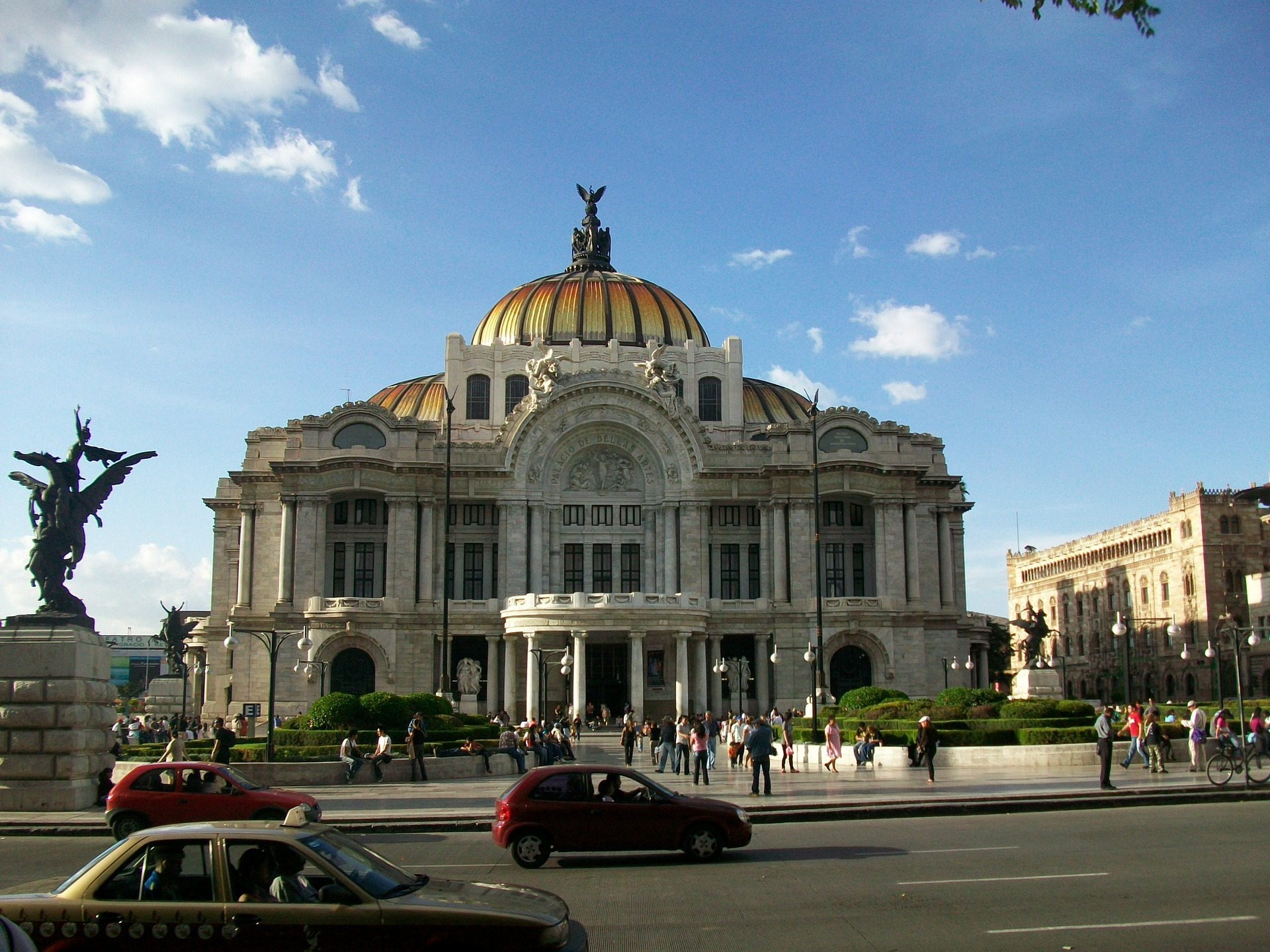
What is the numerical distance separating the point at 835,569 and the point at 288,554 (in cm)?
3224

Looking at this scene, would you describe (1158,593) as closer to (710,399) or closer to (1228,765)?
(710,399)

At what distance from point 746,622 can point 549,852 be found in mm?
52757

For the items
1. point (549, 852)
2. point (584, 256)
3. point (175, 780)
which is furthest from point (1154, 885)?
point (584, 256)

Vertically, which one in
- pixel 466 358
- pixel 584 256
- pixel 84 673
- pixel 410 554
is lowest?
pixel 84 673

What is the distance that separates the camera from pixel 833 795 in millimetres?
28828

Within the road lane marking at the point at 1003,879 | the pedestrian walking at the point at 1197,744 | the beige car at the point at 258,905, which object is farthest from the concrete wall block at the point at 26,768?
the pedestrian walking at the point at 1197,744

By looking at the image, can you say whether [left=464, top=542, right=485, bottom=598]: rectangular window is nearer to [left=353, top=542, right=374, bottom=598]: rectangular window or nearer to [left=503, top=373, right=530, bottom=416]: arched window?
[left=353, top=542, right=374, bottom=598]: rectangular window

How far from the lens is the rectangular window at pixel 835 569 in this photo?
2891 inches

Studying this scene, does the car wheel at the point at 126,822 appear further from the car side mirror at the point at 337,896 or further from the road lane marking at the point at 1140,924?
the road lane marking at the point at 1140,924

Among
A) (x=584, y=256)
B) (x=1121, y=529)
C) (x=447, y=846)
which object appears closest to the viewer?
(x=447, y=846)

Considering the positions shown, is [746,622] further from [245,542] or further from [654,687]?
[245,542]

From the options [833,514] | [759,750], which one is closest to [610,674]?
[833,514]

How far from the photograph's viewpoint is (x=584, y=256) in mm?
97062

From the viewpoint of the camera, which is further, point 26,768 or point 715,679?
point 715,679
